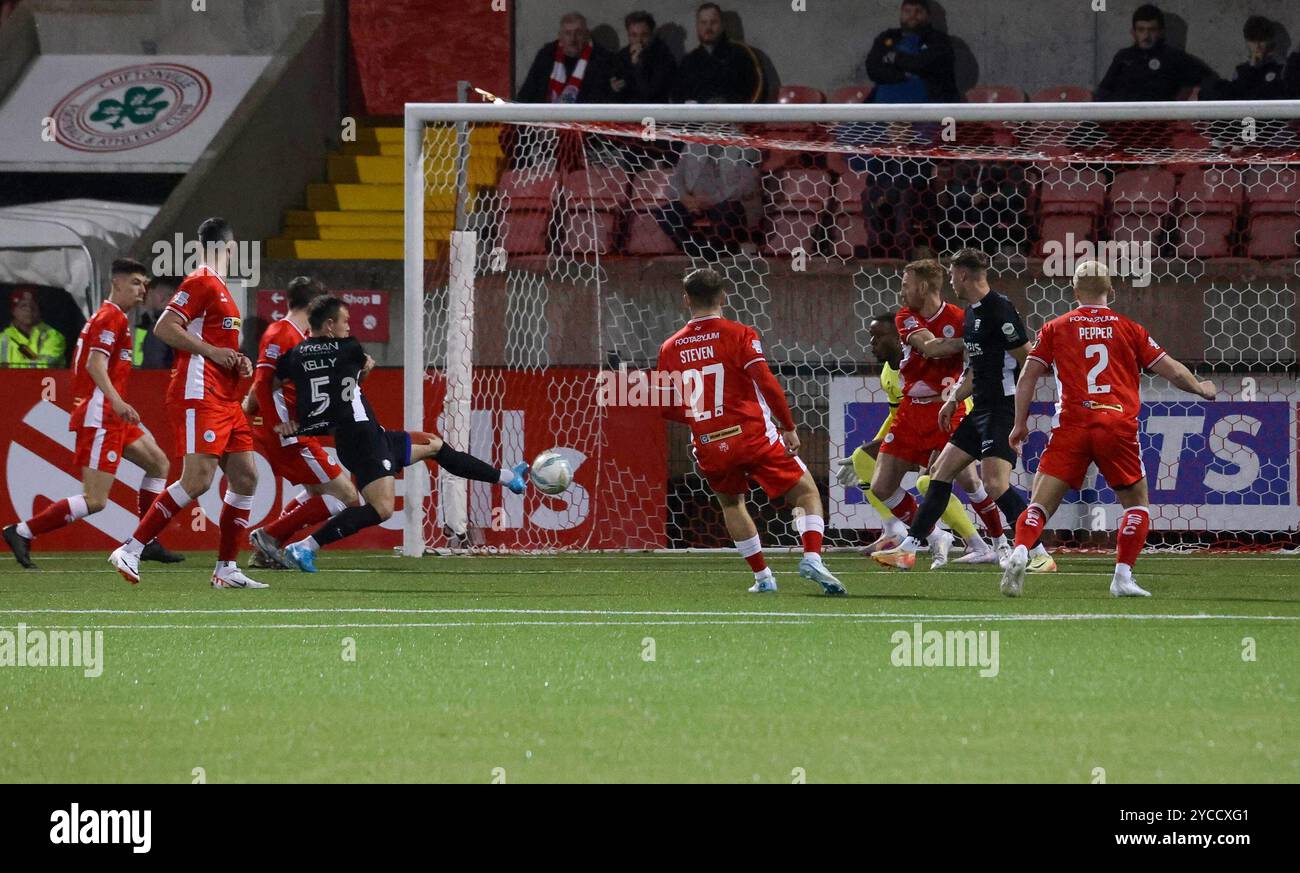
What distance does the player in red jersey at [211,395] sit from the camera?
388 inches

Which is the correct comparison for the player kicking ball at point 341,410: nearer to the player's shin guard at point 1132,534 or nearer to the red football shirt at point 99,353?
the red football shirt at point 99,353

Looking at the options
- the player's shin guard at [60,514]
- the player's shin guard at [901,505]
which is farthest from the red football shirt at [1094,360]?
the player's shin guard at [60,514]

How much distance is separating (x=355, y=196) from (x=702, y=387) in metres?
10.1

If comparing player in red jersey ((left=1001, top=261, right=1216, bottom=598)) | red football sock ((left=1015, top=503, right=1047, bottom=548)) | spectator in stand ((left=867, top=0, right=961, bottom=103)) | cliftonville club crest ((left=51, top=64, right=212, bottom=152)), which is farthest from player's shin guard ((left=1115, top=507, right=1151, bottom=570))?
cliftonville club crest ((left=51, top=64, right=212, bottom=152))

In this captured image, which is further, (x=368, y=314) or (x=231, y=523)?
(x=368, y=314)

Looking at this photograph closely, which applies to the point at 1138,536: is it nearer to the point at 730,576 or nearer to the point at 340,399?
the point at 730,576

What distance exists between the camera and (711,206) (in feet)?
50.5

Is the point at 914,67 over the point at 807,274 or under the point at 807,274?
over

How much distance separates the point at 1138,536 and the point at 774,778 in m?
5.16

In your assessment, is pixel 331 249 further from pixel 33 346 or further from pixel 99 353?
pixel 99 353

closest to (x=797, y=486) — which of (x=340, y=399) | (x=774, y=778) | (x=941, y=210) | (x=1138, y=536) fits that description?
(x=1138, y=536)

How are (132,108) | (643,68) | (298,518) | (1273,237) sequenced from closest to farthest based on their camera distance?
(298,518) < (1273,237) < (643,68) < (132,108)

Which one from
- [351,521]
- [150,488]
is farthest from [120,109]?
[351,521]
